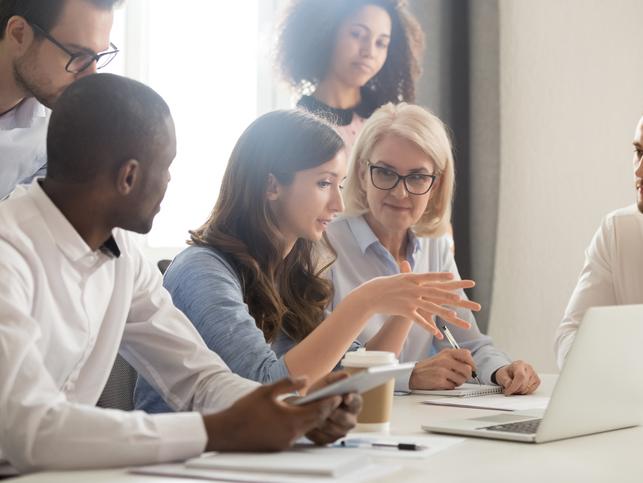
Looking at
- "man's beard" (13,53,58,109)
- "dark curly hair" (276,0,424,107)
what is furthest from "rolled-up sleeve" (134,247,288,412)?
"dark curly hair" (276,0,424,107)

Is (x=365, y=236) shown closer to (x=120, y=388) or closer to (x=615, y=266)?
(x=615, y=266)

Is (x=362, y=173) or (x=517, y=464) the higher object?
(x=362, y=173)

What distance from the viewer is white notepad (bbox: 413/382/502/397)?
2.01 meters

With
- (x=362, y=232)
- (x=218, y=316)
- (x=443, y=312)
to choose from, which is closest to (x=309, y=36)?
(x=362, y=232)

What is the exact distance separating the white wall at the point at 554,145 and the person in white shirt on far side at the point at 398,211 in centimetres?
153

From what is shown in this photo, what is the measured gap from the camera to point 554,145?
416cm

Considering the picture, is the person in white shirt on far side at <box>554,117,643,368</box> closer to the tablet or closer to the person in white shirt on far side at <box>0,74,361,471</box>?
the person in white shirt on far side at <box>0,74,361,471</box>

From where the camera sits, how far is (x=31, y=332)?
1195 mm

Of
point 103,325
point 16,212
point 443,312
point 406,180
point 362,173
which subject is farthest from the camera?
point 362,173

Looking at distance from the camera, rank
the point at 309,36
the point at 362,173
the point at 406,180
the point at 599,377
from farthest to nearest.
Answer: the point at 309,36 → the point at 362,173 → the point at 406,180 → the point at 599,377

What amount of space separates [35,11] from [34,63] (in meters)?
0.12

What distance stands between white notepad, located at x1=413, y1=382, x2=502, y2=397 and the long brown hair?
1.12 ft

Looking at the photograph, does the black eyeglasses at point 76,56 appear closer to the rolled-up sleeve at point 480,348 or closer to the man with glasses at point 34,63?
the man with glasses at point 34,63

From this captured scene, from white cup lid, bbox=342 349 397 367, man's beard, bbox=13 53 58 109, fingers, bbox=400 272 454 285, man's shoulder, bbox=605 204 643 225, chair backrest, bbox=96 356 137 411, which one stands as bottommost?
chair backrest, bbox=96 356 137 411
